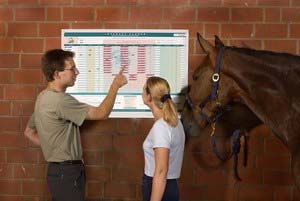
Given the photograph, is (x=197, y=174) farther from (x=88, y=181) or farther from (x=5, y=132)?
(x=5, y=132)

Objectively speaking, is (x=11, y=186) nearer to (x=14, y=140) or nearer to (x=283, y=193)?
(x=14, y=140)

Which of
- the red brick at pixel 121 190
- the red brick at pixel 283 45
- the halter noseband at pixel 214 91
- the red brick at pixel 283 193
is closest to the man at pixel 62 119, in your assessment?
the halter noseband at pixel 214 91

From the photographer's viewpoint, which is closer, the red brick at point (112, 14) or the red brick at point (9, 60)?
the red brick at point (112, 14)

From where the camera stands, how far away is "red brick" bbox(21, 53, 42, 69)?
4.79 meters

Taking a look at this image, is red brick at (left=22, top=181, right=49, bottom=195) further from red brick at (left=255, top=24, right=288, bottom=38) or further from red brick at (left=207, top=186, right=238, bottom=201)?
red brick at (left=255, top=24, right=288, bottom=38)

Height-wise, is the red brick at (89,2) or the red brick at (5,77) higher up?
the red brick at (89,2)

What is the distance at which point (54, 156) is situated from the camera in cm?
360

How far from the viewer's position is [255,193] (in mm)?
4715

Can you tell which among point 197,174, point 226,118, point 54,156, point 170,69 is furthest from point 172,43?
point 54,156

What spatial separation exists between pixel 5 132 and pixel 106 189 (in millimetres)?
1051

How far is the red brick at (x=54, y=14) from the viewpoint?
4758 mm

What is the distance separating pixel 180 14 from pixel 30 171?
6.41 feet

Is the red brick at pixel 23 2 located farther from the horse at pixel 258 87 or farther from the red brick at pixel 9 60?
the horse at pixel 258 87

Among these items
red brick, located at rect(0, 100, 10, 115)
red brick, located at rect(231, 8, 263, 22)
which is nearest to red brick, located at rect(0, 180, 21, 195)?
red brick, located at rect(0, 100, 10, 115)
